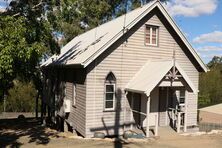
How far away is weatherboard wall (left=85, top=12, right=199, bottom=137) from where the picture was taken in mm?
18391

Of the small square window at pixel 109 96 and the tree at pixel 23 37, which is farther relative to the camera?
the small square window at pixel 109 96

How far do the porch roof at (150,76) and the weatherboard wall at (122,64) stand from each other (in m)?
0.43

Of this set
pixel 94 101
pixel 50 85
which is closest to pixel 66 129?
pixel 94 101

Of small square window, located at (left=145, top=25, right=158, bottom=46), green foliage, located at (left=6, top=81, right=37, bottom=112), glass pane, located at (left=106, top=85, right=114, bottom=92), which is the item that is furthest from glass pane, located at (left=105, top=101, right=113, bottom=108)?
green foliage, located at (left=6, top=81, right=37, bottom=112)

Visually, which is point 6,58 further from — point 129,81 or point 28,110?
point 28,110

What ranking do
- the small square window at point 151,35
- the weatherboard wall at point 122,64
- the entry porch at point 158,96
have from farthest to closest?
the small square window at point 151,35
the weatherboard wall at point 122,64
the entry porch at point 158,96

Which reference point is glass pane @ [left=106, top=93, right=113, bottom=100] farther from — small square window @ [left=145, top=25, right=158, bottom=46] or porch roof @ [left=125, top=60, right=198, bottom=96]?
small square window @ [left=145, top=25, right=158, bottom=46]

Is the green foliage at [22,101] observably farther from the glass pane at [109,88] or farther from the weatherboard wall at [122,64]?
the glass pane at [109,88]

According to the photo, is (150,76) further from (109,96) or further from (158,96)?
(158,96)

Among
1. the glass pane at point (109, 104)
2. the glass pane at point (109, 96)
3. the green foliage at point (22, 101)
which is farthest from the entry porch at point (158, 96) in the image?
the green foliage at point (22, 101)

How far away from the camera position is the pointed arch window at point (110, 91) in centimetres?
1901

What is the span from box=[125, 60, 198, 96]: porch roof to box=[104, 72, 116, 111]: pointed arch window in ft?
2.81

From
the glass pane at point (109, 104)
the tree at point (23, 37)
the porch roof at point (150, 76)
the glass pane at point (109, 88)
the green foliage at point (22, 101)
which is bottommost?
the green foliage at point (22, 101)

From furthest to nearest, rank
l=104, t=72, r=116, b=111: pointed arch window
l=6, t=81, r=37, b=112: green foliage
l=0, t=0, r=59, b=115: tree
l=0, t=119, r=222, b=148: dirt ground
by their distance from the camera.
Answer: l=6, t=81, r=37, b=112: green foliage
l=104, t=72, r=116, b=111: pointed arch window
l=0, t=119, r=222, b=148: dirt ground
l=0, t=0, r=59, b=115: tree
